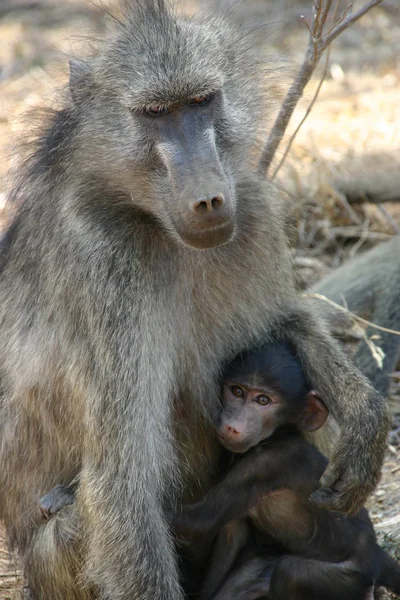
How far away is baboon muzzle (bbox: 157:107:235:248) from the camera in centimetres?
305

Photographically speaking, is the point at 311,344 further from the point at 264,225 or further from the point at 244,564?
the point at 244,564

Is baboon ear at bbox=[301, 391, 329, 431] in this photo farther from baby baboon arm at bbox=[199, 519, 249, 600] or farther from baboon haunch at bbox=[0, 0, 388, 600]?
baby baboon arm at bbox=[199, 519, 249, 600]

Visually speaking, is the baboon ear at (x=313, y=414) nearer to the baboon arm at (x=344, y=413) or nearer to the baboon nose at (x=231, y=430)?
the baboon arm at (x=344, y=413)

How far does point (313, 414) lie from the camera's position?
11.9 ft

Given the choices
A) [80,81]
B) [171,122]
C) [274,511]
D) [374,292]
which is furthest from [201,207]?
[374,292]

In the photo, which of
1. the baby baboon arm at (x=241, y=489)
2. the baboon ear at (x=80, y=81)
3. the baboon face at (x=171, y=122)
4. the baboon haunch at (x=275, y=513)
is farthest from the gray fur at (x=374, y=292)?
the baboon ear at (x=80, y=81)

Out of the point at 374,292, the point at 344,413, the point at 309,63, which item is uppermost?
the point at 309,63

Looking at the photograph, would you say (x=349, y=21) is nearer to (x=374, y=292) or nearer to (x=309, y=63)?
(x=309, y=63)

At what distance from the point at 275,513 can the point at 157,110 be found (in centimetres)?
140

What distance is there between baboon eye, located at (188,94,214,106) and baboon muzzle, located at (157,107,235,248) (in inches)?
0.9

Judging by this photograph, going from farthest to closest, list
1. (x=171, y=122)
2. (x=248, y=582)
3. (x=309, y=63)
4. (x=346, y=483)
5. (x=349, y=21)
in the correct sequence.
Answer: (x=309, y=63) < (x=349, y=21) < (x=248, y=582) < (x=346, y=483) < (x=171, y=122)

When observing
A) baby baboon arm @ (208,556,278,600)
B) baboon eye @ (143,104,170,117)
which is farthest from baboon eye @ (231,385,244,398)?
baboon eye @ (143,104,170,117)

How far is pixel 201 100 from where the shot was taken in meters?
3.24

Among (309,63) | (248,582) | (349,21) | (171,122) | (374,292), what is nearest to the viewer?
(171,122)
